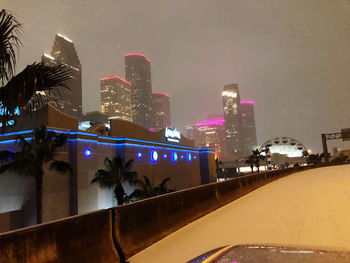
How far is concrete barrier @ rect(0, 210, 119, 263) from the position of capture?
2.95m

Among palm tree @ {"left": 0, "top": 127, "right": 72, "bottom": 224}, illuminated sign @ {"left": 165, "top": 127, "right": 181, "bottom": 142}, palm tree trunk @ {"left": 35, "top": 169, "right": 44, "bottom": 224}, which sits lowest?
palm tree trunk @ {"left": 35, "top": 169, "right": 44, "bottom": 224}

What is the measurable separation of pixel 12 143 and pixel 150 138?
20.3 metres

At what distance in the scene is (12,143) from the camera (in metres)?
25.7

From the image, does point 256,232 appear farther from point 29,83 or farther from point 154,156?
point 154,156

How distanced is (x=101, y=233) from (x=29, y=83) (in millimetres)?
3035

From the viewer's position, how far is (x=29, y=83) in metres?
4.89

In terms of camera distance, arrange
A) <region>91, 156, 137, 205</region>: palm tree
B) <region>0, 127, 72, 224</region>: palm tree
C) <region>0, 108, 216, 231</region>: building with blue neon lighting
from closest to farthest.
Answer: <region>0, 127, 72, 224</region>: palm tree, <region>0, 108, 216, 231</region>: building with blue neon lighting, <region>91, 156, 137, 205</region>: palm tree

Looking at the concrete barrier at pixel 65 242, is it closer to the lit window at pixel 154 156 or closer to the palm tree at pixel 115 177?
the palm tree at pixel 115 177

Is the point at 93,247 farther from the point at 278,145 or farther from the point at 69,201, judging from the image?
the point at 278,145

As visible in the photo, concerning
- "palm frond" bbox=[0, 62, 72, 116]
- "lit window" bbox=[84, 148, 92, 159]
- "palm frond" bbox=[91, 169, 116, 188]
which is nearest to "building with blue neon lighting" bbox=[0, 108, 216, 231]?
"lit window" bbox=[84, 148, 92, 159]

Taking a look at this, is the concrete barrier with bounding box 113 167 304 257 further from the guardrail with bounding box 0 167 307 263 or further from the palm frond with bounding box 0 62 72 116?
the palm frond with bounding box 0 62 72 116

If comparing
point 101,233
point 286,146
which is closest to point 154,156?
point 101,233

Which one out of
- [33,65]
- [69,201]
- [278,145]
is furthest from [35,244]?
[278,145]

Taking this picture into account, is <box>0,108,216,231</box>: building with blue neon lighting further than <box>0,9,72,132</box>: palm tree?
Yes
